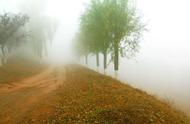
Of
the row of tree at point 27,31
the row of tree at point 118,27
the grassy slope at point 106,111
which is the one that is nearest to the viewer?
the grassy slope at point 106,111

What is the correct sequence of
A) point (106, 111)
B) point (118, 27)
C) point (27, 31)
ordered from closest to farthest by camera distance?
1. point (106, 111)
2. point (118, 27)
3. point (27, 31)

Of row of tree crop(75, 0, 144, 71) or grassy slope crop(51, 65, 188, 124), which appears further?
row of tree crop(75, 0, 144, 71)

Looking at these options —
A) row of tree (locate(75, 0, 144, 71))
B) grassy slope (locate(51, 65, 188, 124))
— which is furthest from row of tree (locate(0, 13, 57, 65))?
grassy slope (locate(51, 65, 188, 124))

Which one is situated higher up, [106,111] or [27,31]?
[27,31]

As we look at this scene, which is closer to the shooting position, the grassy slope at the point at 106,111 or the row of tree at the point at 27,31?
the grassy slope at the point at 106,111

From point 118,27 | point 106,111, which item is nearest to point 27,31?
point 118,27

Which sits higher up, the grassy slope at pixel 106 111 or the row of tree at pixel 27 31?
the row of tree at pixel 27 31

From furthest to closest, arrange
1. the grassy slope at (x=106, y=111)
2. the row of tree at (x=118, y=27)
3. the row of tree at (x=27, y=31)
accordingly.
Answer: the row of tree at (x=27, y=31) → the row of tree at (x=118, y=27) → the grassy slope at (x=106, y=111)

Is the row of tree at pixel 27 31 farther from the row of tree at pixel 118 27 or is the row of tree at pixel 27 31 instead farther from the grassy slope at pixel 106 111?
the grassy slope at pixel 106 111

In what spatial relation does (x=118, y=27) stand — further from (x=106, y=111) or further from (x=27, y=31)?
(x=27, y=31)

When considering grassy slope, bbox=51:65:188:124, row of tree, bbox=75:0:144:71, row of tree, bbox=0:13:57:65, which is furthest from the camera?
row of tree, bbox=0:13:57:65

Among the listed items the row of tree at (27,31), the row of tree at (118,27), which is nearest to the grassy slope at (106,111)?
the row of tree at (118,27)

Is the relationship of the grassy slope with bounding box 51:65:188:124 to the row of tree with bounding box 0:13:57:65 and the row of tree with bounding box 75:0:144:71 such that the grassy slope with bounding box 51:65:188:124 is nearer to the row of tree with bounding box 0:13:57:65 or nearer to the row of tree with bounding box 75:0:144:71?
the row of tree with bounding box 75:0:144:71

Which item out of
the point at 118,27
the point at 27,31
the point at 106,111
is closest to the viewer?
the point at 106,111
